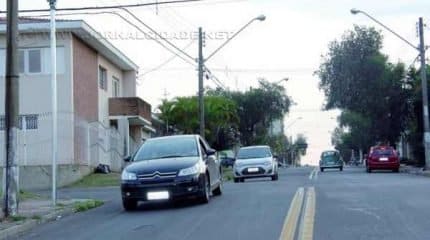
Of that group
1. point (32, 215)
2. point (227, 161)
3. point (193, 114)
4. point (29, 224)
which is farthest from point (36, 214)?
point (227, 161)

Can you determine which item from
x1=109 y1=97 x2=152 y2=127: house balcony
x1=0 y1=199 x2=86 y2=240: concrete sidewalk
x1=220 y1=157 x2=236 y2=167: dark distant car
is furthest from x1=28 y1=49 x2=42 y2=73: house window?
x1=220 y1=157 x2=236 y2=167: dark distant car

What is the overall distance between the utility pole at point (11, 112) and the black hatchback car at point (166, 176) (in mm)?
2401

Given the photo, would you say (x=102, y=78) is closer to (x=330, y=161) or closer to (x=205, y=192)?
(x=330, y=161)

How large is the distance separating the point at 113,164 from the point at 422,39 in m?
17.0

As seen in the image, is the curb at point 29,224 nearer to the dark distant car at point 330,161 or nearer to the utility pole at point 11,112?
the utility pole at point 11,112

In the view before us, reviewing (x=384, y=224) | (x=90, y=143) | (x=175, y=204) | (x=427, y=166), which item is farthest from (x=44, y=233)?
(x=427, y=166)

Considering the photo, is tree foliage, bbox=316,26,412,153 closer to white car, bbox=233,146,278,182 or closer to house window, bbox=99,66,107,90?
house window, bbox=99,66,107,90

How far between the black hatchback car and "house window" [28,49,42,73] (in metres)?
18.7

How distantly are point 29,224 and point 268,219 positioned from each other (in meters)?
4.34

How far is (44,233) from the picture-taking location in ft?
45.8

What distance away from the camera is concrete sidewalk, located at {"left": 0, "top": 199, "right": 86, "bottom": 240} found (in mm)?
14008

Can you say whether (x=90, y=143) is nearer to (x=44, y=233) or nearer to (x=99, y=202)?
(x=99, y=202)

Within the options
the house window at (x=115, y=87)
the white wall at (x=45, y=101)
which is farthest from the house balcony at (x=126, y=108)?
the white wall at (x=45, y=101)

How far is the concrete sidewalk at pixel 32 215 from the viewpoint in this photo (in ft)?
46.0
